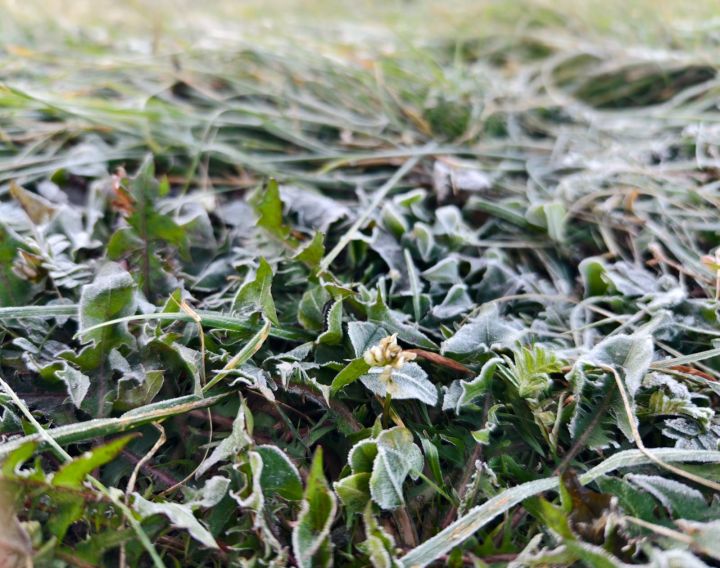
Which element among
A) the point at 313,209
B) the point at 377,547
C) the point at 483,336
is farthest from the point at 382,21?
the point at 377,547

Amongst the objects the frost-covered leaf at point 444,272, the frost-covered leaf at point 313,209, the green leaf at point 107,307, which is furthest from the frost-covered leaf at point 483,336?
the green leaf at point 107,307

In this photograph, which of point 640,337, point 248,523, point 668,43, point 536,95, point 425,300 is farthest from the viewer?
point 668,43

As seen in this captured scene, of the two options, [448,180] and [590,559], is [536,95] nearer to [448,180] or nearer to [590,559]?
[448,180]

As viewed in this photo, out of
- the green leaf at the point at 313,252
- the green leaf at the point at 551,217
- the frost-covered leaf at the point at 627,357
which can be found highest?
the green leaf at the point at 551,217

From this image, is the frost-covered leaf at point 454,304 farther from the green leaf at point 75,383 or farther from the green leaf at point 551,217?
Answer: the green leaf at point 75,383

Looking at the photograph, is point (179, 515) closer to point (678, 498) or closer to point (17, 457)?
point (17, 457)

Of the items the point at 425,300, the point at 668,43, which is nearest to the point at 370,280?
the point at 425,300

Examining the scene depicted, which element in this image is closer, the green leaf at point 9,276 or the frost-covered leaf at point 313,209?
the green leaf at point 9,276
